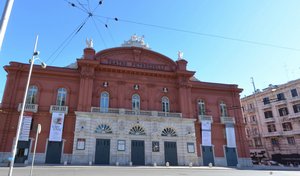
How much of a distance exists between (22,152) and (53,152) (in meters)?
3.40

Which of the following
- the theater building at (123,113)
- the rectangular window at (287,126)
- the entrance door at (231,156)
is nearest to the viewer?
the theater building at (123,113)

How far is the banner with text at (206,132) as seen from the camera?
95.6 feet

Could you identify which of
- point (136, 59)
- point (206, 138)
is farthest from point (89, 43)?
point (206, 138)

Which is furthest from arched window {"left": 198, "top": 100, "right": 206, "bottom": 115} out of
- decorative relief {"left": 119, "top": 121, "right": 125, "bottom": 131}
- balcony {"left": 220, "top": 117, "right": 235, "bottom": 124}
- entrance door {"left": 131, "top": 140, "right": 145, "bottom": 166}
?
decorative relief {"left": 119, "top": 121, "right": 125, "bottom": 131}

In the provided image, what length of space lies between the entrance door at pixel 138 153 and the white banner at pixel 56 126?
30.0ft

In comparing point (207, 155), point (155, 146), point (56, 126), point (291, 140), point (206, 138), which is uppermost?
point (56, 126)

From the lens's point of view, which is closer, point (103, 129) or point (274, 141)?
point (103, 129)

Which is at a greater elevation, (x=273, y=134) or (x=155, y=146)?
(x=273, y=134)

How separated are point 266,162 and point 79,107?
35.5 metres

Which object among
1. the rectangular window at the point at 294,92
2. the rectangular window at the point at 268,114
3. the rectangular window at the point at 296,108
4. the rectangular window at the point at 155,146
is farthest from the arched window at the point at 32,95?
the rectangular window at the point at 294,92

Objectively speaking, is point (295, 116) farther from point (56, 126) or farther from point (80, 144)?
point (56, 126)

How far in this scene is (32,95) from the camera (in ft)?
85.7

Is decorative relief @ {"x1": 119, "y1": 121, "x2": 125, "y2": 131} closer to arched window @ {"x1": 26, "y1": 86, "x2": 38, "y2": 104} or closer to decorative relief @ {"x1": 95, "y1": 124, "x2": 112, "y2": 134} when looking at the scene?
decorative relief @ {"x1": 95, "y1": 124, "x2": 112, "y2": 134}

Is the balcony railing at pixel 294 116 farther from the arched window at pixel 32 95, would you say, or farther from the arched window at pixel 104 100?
the arched window at pixel 32 95
